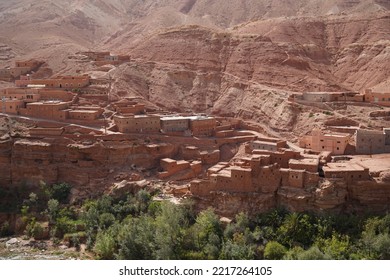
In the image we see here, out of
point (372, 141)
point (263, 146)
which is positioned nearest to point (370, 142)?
point (372, 141)

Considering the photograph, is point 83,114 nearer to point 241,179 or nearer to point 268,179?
point 241,179

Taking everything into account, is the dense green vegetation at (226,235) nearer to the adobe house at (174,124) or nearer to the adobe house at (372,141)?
the adobe house at (372,141)

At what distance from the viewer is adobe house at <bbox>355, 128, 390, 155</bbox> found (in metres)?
29.5

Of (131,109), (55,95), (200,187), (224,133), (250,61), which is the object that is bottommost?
(200,187)

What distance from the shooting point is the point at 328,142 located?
29.9m

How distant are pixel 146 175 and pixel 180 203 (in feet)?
14.5

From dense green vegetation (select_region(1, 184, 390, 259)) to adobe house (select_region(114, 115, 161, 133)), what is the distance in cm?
659

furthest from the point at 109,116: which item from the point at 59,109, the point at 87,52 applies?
the point at 87,52

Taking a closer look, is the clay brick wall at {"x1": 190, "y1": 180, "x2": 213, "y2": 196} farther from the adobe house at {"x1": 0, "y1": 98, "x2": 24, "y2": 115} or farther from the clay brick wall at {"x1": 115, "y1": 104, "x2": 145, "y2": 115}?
the adobe house at {"x1": 0, "y1": 98, "x2": 24, "y2": 115}

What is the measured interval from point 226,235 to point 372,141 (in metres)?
11.0

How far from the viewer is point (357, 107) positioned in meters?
35.3

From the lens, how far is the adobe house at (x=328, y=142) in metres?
29.6

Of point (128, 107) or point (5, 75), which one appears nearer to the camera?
point (128, 107)

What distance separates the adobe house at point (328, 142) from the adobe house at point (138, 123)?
10114 millimetres
